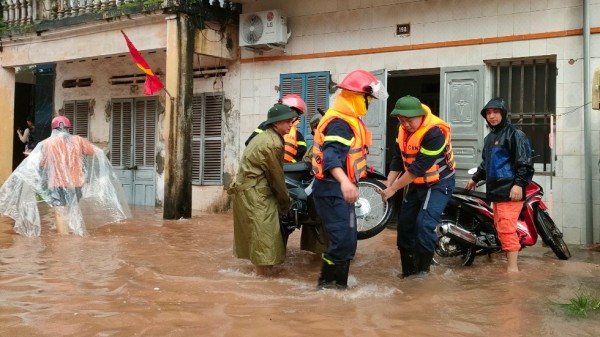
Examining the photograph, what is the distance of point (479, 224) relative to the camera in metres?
6.14

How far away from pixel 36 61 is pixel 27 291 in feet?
29.0

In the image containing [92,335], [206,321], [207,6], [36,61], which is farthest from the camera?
[36,61]

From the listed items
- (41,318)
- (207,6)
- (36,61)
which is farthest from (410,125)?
(36,61)

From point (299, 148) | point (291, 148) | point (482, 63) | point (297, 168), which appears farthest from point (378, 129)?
point (297, 168)

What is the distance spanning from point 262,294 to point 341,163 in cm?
118

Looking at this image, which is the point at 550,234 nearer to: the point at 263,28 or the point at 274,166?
the point at 274,166

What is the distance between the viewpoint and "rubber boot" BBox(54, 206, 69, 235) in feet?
25.8

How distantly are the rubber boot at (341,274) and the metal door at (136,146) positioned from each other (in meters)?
8.03

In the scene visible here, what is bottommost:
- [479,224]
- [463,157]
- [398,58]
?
[479,224]

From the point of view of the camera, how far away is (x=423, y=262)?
5.29 meters

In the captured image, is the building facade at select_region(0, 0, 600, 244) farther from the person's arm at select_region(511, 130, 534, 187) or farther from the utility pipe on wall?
the person's arm at select_region(511, 130, 534, 187)

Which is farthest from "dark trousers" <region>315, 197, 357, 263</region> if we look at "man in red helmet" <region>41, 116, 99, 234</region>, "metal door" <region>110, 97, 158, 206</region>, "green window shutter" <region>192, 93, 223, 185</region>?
"metal door" <region>110, 97, 158, 206</region>

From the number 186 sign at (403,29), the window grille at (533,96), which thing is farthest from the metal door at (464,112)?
the number 186 sign at (403,29)

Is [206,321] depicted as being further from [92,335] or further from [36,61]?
[36,61]
